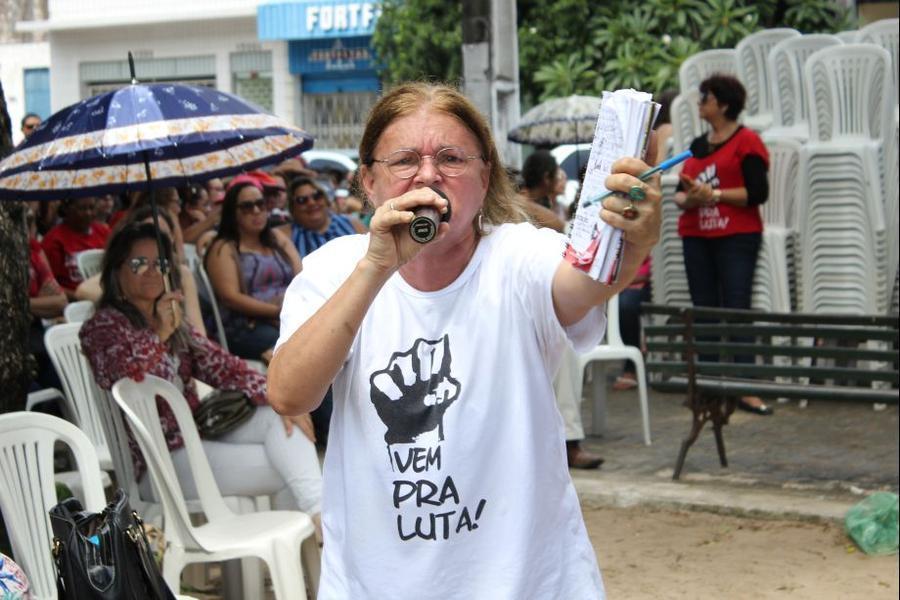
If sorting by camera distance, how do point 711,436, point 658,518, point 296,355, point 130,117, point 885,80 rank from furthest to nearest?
1. point 885,80
2. point 711,436
3. point 658,518
4. point 130,117
5. point 296,355

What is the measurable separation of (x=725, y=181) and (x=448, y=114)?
21.2 feet

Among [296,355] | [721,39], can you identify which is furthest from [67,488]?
[721,39]

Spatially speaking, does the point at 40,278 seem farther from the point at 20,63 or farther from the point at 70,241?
the point at 20,63

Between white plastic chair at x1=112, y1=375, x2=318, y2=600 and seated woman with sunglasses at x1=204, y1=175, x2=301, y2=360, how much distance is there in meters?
2.64

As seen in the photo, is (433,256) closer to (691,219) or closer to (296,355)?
(296,355)

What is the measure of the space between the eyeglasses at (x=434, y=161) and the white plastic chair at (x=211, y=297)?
5.43m

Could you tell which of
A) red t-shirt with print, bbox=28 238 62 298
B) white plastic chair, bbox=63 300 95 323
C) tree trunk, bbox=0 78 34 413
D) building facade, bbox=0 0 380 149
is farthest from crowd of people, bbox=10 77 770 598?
building facade, bbox=0 0 380 149

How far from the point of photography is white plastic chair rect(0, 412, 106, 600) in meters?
4.24

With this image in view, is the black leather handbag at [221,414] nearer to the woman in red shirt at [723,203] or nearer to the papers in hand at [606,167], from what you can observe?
the papers in hand at [606,167]

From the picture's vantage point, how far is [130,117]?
18.3 ft

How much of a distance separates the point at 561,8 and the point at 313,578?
1396 centimetres

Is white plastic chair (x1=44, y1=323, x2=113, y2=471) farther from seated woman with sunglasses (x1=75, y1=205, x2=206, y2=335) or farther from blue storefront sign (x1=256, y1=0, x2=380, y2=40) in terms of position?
blue storefront sign (x1=256, y1=0, x2=380, y2=40)

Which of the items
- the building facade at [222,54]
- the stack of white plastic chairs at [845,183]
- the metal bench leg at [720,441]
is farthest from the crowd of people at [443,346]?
the building facade at [222,54]

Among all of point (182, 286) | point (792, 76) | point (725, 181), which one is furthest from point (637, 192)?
point (792, 76)
